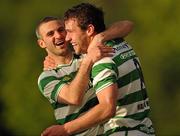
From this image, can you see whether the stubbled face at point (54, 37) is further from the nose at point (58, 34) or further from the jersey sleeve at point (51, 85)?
the jersey sleeve at point (51, 85)

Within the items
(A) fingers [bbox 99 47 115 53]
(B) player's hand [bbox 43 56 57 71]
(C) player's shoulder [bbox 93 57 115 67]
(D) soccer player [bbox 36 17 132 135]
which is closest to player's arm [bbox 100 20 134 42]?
(D) soccer player [bbox 36 17 132 135]

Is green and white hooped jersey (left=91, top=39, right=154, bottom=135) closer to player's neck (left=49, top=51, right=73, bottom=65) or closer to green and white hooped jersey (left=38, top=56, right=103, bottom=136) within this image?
green and white hooped jersey (left=38, top=56, right=103, bottom=136)

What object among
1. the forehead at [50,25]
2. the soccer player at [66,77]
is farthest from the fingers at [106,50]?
Result: the forehead at [50,25]

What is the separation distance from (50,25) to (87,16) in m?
0.99

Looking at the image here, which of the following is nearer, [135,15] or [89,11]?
[89,11]

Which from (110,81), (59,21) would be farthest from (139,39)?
(110,81)

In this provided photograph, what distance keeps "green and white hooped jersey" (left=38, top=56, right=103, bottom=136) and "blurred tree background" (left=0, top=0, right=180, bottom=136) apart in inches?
386

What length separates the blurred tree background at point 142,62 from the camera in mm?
15781

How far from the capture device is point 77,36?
5047mm

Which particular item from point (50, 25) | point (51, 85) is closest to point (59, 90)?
point (51, 85)

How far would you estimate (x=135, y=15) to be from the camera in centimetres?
1633

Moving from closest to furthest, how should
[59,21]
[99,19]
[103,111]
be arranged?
1. [103,111]
2. [99,19]
3. [59,21]
